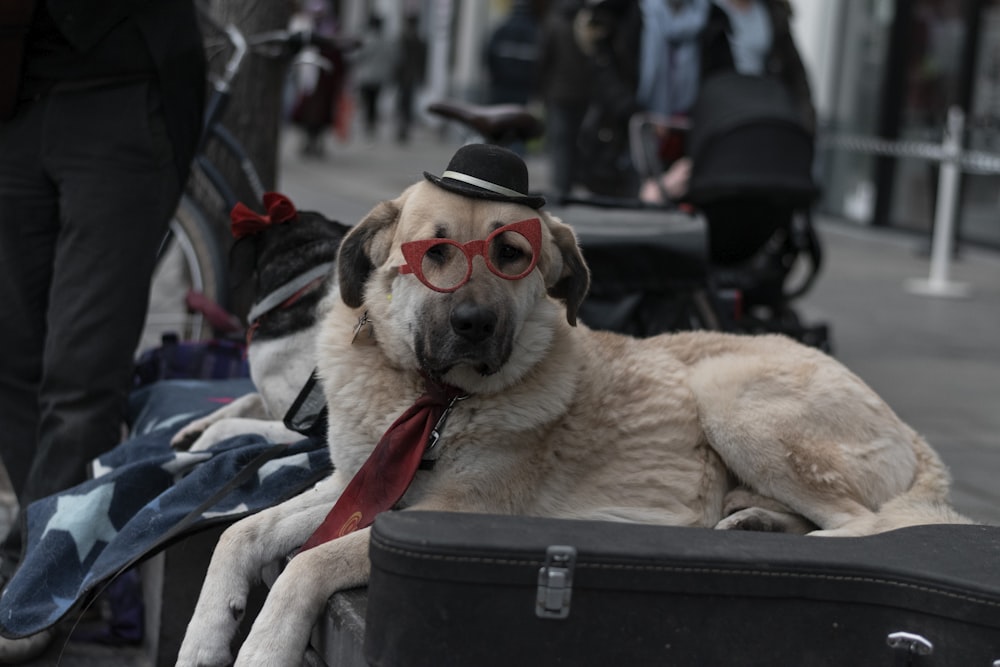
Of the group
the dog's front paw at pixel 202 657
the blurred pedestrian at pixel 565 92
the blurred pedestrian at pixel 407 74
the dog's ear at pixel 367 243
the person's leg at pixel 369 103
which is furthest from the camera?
the blurred pedestrian at pixel 407 74

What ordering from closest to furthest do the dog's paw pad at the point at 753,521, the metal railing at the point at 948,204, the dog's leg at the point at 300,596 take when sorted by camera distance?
1. the dog's leg at the point at 300,596
2. the dog's paw pad at the point at 753,521
3. the metal railing at the point at 948,204

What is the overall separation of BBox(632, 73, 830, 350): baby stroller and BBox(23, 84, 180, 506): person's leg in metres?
3.00

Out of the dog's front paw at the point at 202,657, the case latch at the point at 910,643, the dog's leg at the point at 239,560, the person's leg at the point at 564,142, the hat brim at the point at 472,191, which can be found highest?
the hat brim at the point at 472,191

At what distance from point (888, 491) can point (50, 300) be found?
2.67 meters

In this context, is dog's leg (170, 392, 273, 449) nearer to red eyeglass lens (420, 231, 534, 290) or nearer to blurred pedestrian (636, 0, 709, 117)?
red eyeglass lens (420, 231, 534, 290)

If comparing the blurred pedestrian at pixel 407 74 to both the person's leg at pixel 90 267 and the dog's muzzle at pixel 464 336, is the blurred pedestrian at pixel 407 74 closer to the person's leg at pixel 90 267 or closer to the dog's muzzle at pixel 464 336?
the person's leg at pixel 90 267

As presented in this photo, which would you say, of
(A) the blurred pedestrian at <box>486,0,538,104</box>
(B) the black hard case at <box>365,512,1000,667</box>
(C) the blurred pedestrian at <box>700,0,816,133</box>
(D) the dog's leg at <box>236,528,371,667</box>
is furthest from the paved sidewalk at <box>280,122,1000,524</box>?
(A) the blurred pedestrian at <box>486,0,538,104</box>

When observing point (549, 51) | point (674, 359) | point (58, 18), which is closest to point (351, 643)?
point (674, 359)

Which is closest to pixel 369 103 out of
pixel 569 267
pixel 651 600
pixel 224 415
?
pixel 224 415

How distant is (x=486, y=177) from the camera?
3.17m

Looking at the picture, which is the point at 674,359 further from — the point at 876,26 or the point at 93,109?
the point at 876,26

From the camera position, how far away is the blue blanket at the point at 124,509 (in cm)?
349

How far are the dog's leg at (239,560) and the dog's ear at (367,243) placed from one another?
0.53m

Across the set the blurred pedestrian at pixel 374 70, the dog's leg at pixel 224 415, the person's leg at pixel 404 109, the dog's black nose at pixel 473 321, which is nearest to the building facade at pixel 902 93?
the dog's leg at pixel 224 415
